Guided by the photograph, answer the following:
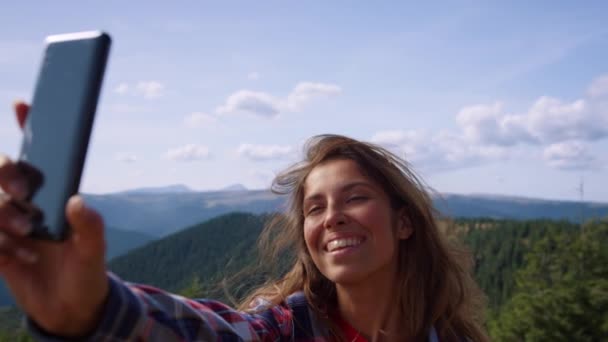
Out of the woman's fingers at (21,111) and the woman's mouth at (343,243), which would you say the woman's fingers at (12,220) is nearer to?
the woman's fingers at (21,111)

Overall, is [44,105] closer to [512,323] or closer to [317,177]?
[317,177]

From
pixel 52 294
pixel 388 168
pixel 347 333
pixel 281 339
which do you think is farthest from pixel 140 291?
pixel 388 168

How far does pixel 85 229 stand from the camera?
1.45m

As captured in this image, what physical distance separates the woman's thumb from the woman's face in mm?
2160

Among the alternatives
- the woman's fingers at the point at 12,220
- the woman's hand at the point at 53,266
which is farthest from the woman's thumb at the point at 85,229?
the woman's fingers at the point at 12,220

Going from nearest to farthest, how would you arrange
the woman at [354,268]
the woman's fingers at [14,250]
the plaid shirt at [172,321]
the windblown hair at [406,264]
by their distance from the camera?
the woman's fingers at [14,250]
the plaid shirt at [172,321]
the woman at [354,268]
the windblown hair at [406,264]

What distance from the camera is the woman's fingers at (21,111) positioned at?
1643 mm

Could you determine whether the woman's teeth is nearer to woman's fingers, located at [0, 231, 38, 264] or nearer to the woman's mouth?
the woman's mouth

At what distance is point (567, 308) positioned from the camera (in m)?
29.1

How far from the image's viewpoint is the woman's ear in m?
4.04

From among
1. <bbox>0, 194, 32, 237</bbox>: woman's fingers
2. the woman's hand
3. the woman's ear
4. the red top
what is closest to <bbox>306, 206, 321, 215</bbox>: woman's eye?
the woman's ear

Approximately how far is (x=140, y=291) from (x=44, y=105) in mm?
797

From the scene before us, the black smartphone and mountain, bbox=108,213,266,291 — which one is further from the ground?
the black smartphone

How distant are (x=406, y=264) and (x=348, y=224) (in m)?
0.75
